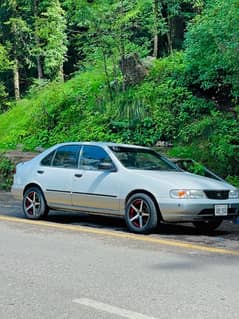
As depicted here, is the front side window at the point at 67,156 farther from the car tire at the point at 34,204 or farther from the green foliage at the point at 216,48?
the green foliage at the point at 216,48

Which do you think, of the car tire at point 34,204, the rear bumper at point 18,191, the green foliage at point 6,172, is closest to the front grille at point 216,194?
the car tire at point 34,204

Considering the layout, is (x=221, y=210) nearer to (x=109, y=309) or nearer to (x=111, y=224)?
(x=111, y=224)

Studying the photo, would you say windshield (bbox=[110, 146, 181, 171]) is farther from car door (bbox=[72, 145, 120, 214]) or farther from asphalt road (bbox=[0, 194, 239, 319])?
asphalt road (bbox=[0, 194, 239, 319])

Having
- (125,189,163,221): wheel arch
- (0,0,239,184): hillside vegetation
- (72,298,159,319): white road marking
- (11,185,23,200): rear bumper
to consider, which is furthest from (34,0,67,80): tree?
(72,298,159,319): white road marking

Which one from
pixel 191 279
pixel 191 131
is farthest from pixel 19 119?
pixel 191 279

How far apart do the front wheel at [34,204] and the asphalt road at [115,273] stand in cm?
83

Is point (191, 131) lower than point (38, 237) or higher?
higher

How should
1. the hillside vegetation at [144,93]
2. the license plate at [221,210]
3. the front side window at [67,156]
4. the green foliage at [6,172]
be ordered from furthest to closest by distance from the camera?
the green foliage at [6,172] < the hillside vegetation at [144,93] < the front side window at [67,156] < the license plate at [221,210]

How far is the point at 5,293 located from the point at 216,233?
508cm

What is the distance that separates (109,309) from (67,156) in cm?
612

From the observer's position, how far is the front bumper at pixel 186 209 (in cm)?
924

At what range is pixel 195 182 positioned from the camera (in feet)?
31.4

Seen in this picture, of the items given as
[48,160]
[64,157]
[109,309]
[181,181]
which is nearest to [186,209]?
[181,181]

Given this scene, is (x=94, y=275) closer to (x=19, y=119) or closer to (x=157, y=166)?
(x=157, y=166)
